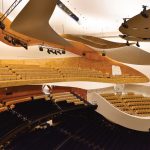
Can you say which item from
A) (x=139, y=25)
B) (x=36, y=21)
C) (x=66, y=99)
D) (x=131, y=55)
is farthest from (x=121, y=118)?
(x=36, y=21)

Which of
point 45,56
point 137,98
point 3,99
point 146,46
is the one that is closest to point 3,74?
point 3,99

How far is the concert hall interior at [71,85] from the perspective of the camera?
6.11 m

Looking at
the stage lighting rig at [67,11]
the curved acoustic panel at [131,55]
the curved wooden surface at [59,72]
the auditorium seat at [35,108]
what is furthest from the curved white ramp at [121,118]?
the stage lighting rig at [67,11]

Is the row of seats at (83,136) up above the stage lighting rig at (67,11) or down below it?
below

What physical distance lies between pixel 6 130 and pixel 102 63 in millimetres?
9886

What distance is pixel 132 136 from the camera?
9242 mm

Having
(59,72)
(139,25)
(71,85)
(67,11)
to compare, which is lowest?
(71,85)

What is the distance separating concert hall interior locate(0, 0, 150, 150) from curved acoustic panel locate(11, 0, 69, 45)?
1cm

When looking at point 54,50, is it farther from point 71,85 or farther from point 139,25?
point 139,25

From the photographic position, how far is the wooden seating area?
430 inches

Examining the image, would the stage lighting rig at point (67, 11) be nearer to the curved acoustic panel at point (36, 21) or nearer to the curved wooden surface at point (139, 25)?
the curved wooden surface at point (139, 25)

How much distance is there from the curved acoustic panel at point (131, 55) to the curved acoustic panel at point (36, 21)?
25.2 ft

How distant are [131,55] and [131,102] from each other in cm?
216

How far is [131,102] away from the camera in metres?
11.7
